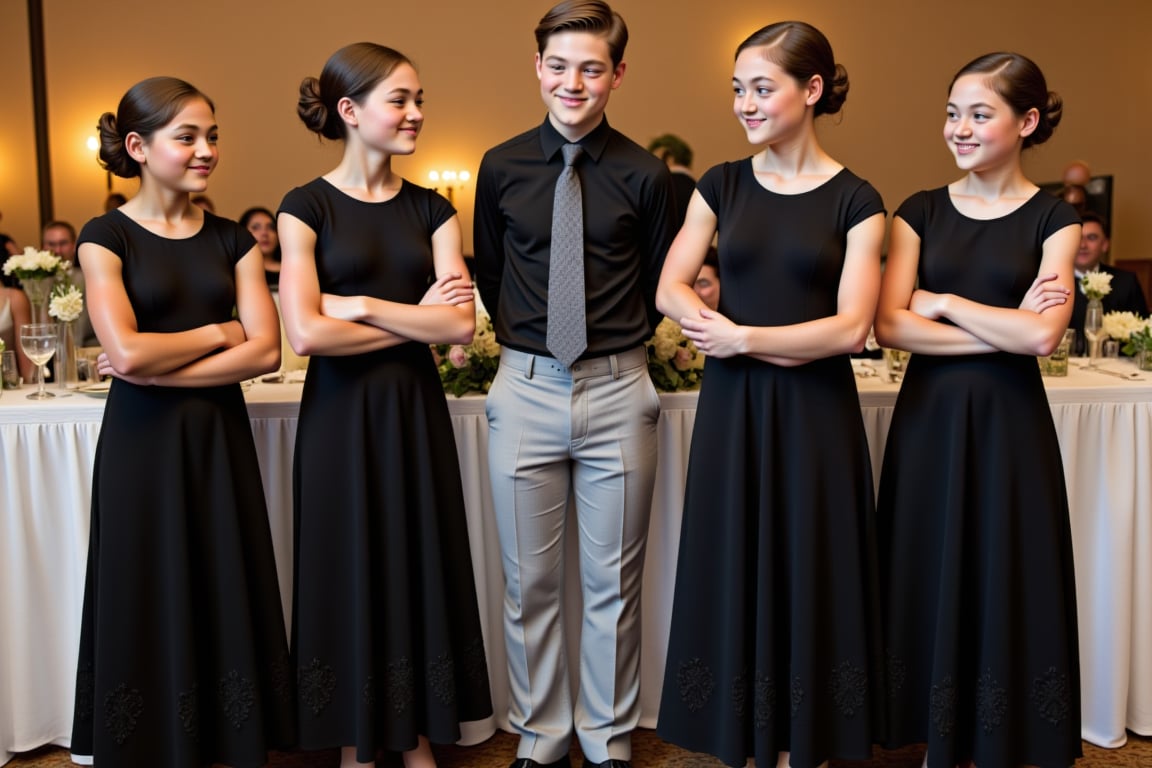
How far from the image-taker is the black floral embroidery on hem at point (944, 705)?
8.00 ft

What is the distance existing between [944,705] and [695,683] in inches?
22.1

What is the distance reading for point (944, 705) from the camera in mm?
2443

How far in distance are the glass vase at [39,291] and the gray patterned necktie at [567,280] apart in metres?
2.10

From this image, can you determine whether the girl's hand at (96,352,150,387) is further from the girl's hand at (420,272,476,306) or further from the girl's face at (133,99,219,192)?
the girl's hand at (420,272,476,306)

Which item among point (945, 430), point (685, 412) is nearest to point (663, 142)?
point (685, 412)

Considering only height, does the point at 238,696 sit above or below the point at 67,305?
below

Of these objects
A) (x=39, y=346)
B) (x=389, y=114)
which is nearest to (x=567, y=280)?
(x=389, y=114)

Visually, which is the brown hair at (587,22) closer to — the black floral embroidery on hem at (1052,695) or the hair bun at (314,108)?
the hair bun at (314,108)

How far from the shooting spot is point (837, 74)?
2430mm

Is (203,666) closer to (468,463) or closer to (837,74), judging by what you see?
(468,463)

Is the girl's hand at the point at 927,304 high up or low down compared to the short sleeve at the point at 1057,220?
down

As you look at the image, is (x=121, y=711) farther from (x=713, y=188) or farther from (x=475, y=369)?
(x=713, y=188)

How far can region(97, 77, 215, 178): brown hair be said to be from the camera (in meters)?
2.41

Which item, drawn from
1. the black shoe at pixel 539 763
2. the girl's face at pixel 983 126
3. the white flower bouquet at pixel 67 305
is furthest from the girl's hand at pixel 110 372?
the girl's face at pixel 983 126
